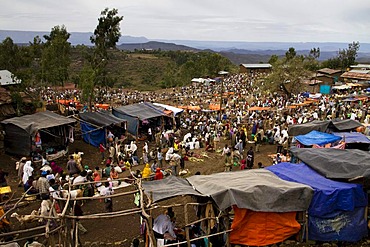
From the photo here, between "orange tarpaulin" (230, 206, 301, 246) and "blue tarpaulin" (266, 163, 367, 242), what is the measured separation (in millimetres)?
683

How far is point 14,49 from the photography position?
72.4 ft

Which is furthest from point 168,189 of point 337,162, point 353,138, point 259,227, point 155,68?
point 155,68

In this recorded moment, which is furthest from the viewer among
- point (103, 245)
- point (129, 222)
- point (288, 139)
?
point (288, 139)

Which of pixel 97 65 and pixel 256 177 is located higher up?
pixel 97 65

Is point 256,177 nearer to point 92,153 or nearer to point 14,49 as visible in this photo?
point 92,153

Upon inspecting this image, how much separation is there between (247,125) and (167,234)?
14636 mm

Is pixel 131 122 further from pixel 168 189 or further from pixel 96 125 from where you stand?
pixel 168 189

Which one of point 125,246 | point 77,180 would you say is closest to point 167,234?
point 125,246

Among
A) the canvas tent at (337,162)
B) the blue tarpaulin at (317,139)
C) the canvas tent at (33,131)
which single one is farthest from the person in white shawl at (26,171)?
the blue tarpaulin at (317,139)

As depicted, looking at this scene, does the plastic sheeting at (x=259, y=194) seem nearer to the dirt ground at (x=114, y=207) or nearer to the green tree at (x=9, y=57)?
the dirt ground at (x=114, y=207)

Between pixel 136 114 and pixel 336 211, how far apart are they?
536 inches

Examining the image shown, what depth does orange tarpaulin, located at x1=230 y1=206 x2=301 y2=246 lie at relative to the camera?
7.23m

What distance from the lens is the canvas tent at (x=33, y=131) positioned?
1441cm

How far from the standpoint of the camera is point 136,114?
63.7ft
